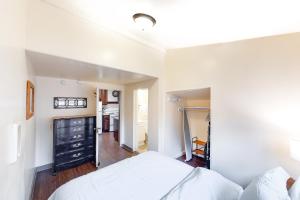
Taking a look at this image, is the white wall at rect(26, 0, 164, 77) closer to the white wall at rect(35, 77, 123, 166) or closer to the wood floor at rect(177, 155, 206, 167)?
the white wall at rect(35, 77, 123, 166)

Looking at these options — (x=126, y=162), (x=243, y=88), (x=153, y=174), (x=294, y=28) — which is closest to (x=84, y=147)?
(x=126, y=162)

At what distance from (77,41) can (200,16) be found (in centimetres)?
169

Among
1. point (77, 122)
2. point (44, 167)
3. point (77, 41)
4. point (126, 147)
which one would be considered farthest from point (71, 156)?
point (77, 41)

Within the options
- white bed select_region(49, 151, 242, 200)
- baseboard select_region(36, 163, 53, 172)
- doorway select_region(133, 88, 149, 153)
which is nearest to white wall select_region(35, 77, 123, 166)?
baseboard select_region(36, 163, 53, 172)

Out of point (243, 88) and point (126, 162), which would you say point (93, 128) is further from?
point (243, 88)

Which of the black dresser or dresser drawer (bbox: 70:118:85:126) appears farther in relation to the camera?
dresser drawer (bbox: 70:118:85:126)

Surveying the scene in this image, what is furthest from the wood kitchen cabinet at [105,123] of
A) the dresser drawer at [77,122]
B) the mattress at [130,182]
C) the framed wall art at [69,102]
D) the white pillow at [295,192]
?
the white pillow at [295,192]

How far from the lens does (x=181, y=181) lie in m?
1.69

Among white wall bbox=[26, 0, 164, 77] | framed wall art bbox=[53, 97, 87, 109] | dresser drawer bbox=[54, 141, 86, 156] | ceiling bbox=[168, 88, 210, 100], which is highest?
white wall bbox=[26, 0, 164, 77]

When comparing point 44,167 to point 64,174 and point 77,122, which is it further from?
point 77,122

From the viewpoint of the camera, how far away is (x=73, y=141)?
3.27 metres

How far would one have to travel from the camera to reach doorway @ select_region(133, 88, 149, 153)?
4325 millimetres

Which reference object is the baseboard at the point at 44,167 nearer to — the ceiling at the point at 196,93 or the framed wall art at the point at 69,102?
the framed wall art at the point at 69,102

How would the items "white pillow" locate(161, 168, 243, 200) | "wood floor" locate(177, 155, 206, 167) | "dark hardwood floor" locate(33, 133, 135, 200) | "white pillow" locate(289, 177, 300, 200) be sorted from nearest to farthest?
"white pillow" locate(289, 177, 300, 200), "white pillow" locate(161, 168, 243, 200), "dark hardwood floor" locate(33, 133, 135, 200), "wood floor" locate(177, 155, 206, 167)
